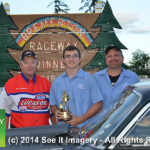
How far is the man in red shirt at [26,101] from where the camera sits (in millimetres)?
2973

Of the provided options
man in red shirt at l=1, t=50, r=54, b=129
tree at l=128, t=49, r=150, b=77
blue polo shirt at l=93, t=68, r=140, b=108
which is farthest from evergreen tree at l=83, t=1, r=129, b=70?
tree at l=128, t=49, r=150, b=77

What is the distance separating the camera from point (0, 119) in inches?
104

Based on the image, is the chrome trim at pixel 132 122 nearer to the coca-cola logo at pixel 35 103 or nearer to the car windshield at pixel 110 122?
the car windshield at pixel 110 122

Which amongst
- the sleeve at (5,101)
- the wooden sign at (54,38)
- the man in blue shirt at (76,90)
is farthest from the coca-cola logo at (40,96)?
the wooden sign at (54,38)

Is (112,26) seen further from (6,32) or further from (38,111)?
(38,111)

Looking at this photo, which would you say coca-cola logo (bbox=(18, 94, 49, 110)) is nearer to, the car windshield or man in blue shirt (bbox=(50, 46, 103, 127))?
man in blue shirt (bbox=(50, 46, 103, 127))

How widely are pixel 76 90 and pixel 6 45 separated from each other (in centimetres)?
360

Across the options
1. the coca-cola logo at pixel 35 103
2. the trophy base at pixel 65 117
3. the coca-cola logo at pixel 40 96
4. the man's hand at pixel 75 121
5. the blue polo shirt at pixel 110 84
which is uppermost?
the blue polo shirt at pixel 110 84

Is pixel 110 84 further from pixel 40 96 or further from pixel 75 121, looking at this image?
pixel 40 96

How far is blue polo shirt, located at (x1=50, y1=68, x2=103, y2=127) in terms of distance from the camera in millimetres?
2832

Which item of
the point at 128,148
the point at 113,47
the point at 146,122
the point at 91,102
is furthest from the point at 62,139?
the point at 113,47

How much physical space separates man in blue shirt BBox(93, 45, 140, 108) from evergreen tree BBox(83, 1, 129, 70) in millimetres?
2254

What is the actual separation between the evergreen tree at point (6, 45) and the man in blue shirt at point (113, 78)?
316cm

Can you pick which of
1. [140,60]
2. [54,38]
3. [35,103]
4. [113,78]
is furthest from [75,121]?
[140,60]
